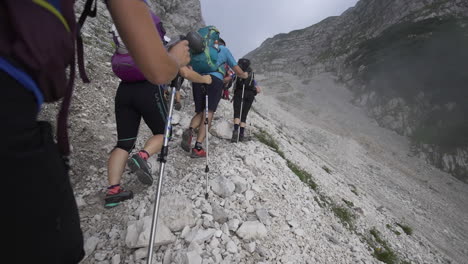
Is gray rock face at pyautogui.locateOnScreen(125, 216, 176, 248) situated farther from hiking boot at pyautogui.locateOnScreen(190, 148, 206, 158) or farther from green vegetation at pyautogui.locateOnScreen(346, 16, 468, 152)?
green vegetation at pyautogui.locateOnScreen(346, 16, 468, 152)

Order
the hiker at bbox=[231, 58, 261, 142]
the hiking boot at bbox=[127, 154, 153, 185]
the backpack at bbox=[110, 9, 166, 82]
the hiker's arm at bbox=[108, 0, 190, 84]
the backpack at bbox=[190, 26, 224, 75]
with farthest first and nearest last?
the hiker at bbox=[231, 58, 261, 142]
the backpack at bbox=[190, 26, 224, 75]
the hiking boot at bbox=[127, 154, 153, 185]
the backpack at bbox=[110, 9, 166, 82]
the hiker's arm at bbox=[108, 0, 190, 84]

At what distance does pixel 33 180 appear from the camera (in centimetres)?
95

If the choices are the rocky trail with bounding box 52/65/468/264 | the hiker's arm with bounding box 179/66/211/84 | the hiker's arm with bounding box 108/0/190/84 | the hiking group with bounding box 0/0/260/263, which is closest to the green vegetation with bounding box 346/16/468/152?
the rocky trail with bounding box 52/65/468/264

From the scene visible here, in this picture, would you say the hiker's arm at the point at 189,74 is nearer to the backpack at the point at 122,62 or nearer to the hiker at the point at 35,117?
the backpack at the point at 122,62

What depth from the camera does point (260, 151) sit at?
25.0ft

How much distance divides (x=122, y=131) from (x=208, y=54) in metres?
2.79

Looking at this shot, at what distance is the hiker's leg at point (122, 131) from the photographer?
3943mm

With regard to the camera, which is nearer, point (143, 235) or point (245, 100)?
point (143, 235)

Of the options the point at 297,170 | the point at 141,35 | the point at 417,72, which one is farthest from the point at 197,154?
the point at 417,72

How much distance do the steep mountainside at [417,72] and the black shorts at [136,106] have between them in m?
32.8

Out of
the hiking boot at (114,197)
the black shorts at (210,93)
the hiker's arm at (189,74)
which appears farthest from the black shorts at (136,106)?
the black shorts at (210,93)

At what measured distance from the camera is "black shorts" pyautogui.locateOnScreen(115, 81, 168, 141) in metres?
3.91

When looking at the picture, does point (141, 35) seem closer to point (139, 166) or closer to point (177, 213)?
point (177, 213)

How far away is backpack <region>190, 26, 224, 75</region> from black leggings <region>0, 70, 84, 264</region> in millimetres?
4919
